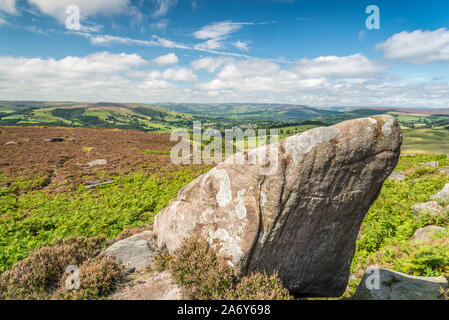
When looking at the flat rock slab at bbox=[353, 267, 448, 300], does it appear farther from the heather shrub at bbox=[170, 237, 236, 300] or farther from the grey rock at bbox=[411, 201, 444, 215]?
the grey rock at bbox=[411, 201, 444, 215]

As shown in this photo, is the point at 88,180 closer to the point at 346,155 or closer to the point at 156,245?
the point at 156,245

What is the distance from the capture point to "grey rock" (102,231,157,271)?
340 inches

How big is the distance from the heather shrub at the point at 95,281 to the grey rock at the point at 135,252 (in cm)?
85

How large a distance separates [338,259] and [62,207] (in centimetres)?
2035

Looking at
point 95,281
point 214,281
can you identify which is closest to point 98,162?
point 95,281

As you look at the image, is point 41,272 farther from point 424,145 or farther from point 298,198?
point 424,145

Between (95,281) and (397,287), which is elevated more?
(95,281)

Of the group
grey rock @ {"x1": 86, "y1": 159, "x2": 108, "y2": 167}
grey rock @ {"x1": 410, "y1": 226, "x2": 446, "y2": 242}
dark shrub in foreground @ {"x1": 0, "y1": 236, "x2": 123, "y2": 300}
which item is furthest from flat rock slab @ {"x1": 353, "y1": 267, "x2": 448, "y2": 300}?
grey rock @ {"x1": 86, "y1": 159, "x2": 108, "y2": 167}

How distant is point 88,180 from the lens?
1020 inches

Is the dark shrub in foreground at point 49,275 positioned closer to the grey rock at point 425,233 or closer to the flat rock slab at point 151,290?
the flat rock slab at point 151,290

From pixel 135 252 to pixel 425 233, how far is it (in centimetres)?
1338

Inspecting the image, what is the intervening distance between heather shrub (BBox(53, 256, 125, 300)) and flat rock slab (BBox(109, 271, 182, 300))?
1.31ft

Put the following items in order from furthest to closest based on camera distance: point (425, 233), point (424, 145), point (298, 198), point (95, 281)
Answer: point (424, 145) → point (425, 233) → point (298, 198) → point (95, 281)

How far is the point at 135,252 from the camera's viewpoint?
928 cm
